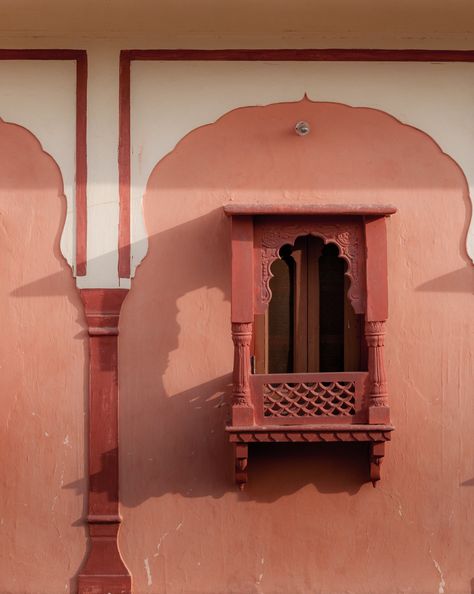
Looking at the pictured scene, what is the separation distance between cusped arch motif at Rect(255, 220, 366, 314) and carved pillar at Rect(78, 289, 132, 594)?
3.03ft

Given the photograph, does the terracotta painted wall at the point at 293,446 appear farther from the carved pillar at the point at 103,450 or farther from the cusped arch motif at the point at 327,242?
the cusped arch motif at the point at 327,242

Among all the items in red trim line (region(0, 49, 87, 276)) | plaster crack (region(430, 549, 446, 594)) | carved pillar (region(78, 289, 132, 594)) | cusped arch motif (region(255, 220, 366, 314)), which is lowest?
plaster crack (region(430, 549, 446, 594))

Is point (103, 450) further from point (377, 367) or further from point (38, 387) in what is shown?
point (377, 367)

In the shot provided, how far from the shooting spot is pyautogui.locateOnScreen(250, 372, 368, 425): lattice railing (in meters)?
6.72

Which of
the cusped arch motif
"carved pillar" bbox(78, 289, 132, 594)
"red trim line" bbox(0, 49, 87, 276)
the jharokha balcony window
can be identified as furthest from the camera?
"red trim line" bbox(0, 49, 87, 276)

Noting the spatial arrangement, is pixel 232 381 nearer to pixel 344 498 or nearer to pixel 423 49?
pixel 344 498

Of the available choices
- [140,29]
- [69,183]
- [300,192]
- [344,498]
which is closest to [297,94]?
[300,192]

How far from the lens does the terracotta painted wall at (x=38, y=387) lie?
7008 mm

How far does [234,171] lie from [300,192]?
1.41ft

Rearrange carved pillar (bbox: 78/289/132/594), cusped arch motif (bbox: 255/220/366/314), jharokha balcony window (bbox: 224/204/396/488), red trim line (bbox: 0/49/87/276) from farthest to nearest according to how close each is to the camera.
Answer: red trim line (bbox: 0/49/87/276), carved pillar (bbox: 78/289/132/594), cusped arch motif (bbox: 255/220/366/314), jharokha balcony window (bbox: 224/204/396/488)

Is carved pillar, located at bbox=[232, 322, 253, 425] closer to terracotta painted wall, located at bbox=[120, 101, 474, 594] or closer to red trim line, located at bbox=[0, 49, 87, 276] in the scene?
terracotta painted wall, located at bbox=[120, 101, 474, 594]

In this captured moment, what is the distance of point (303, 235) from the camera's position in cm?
691

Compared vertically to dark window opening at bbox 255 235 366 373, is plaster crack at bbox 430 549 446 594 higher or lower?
lower

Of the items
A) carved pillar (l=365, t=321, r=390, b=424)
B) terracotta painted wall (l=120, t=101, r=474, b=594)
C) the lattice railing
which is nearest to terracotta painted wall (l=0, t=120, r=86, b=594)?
terracotta painted wall (l=120, t=101, r=474, b=594)
